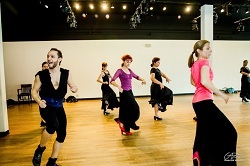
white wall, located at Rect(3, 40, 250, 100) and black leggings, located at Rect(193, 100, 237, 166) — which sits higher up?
white wall, located at Rect(3, 40, 250, 100)

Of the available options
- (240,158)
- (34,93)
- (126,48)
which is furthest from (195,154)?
(126,48)

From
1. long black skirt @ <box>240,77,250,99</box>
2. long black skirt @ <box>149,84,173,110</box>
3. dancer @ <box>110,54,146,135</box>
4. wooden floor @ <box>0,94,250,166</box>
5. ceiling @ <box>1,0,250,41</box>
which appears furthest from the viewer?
ceiling @ <box>1,0,250,41</box>

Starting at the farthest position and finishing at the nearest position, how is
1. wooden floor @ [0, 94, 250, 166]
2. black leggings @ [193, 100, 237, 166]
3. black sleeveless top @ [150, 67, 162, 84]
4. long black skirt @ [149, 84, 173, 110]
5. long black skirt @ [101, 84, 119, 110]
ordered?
long black skirt @ [101, 84, 119, 110], long black skirt @ [149, 84, 173, 110], black sleeveless top @ [150, 67, 162, 84], wooden floor @ [0, 94, 250, 166], black leggings @ [193, 100, 237, 166]

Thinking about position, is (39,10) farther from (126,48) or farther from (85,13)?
(126,48)

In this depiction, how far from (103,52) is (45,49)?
2583 mm

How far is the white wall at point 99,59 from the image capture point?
9.16 m

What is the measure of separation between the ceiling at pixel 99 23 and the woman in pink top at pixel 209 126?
21.8 feet

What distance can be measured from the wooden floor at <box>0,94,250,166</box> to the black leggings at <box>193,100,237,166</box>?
55 cm

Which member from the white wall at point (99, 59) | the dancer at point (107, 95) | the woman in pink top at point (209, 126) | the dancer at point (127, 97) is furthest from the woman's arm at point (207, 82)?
the white wall at point (99, 59)

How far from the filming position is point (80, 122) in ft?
17.1

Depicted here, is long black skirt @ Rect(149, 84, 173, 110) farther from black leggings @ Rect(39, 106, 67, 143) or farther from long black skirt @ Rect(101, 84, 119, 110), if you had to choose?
black leggings @ Rect(39, 106, 67, 143)

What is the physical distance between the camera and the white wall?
9156mm

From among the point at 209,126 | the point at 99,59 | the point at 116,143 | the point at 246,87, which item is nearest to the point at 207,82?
the point at 209,126

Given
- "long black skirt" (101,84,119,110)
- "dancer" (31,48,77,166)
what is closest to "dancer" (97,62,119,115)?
"long black skirt" (101,84,119,110)
